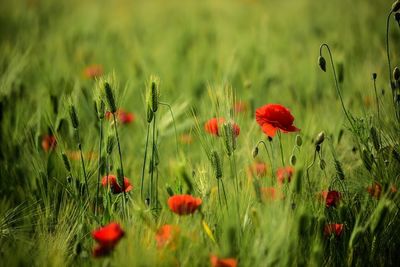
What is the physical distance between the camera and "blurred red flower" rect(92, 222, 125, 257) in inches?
20.4

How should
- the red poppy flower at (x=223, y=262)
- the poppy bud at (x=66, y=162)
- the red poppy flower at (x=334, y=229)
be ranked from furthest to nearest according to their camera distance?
the poppy bud at (x=66, y=162) → the red poppy flower at (x=334, y=229) → the red poppy flower at (x=223, y=262)

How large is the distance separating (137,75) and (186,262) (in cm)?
115

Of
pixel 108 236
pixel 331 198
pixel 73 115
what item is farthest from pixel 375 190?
pixel 73 115

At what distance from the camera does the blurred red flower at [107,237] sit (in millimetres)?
519

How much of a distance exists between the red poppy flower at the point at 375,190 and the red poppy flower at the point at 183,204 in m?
0.32

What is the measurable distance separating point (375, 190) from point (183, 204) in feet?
1.13

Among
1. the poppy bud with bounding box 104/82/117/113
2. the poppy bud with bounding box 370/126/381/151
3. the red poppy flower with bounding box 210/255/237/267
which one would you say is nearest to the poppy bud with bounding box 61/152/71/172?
the poppy bud with bounding box 104/82/117/113

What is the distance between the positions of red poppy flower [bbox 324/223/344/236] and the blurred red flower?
336mm

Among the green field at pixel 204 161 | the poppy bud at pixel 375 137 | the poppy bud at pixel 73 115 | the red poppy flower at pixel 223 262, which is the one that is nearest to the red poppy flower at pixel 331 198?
the green field at pixel 204 161

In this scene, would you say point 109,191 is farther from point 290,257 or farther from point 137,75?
point 137,75

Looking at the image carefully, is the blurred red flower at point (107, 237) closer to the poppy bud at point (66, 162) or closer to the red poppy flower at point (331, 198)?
the poppy bud at point (66, 162)

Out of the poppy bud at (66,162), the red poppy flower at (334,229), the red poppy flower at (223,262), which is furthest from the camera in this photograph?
the poppy bud at (66,162)

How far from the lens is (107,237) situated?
20.4 inches

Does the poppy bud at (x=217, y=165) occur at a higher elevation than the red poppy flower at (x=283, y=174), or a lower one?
higher
